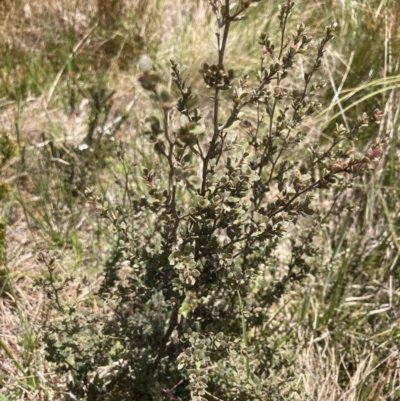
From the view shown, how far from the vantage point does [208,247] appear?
1193 mm

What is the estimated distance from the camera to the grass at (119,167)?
1.79m

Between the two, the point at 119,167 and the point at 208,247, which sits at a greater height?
the point at 208,247

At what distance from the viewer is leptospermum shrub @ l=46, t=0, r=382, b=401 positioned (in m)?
1.07

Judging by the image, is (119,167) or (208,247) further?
(119,167)

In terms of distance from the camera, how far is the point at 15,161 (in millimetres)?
2217

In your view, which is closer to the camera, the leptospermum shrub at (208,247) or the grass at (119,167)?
the leptospermum shrub at (208,247)

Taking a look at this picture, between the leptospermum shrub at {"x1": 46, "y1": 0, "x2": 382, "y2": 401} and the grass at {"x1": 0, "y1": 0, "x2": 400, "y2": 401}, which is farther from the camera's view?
the grass at {"x1": 0, "y1": 0, "x2": 400, "y2": 401}

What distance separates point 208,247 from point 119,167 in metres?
1.23

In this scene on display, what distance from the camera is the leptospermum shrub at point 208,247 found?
1071 mm

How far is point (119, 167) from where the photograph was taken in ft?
7.67

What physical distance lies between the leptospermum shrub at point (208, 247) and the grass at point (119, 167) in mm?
156

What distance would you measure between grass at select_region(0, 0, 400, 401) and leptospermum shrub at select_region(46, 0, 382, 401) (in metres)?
0.16

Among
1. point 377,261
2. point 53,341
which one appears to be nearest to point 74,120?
point 53,341

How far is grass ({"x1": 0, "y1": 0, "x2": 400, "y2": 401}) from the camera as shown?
1.79 m
